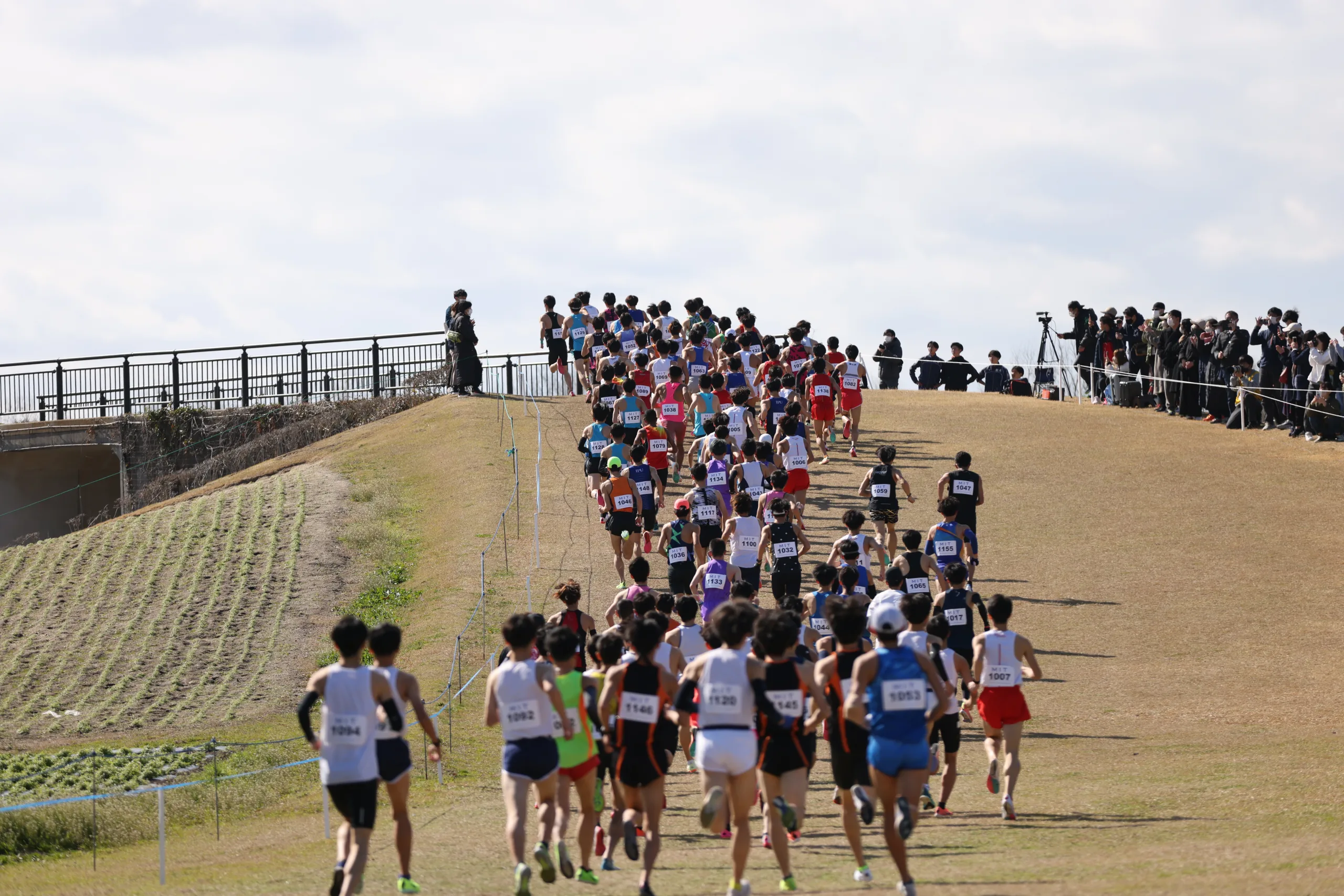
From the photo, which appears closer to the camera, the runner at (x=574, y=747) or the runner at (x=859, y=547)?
the runner at (x=574, y=747)

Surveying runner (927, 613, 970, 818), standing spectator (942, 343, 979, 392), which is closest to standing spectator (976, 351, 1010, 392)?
standing spectator (942, 343, 979, 392)

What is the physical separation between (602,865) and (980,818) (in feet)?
9.98

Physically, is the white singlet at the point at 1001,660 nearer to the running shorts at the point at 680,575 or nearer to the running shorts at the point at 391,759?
the running shorts at the point at 391,759

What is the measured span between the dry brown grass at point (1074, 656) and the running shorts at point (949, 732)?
22.7 inches

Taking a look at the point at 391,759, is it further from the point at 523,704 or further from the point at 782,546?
the point at 782,546

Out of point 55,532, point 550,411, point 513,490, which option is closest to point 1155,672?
point 513,490

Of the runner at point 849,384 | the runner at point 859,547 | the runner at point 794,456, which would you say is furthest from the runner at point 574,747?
the runner at point 849,384

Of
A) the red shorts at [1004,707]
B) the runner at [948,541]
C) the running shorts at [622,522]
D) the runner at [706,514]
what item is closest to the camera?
the red shorts at [1004,707]

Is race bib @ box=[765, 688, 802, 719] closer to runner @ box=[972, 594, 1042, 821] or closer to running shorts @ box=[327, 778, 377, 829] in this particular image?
running shorts @ box=[327, 778, 377, 829]

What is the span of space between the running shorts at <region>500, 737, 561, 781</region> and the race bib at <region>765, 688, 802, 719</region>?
4.42 ft

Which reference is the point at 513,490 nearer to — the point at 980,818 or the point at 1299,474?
the point at 1299,474

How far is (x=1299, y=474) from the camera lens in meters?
26.3

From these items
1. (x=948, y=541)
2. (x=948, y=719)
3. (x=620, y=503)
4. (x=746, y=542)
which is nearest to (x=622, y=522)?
(x=620, y=503)

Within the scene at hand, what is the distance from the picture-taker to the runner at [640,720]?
9.40 metres
